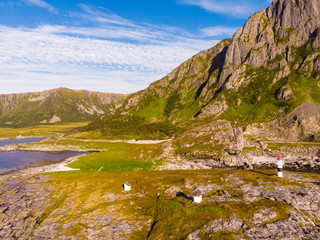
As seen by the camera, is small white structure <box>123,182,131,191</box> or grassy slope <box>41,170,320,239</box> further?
small white structure <box>123,182,131,191</box>

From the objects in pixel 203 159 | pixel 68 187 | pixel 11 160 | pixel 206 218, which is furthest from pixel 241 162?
pixel 11 160

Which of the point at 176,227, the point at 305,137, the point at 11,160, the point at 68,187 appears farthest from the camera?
the point at 305,137

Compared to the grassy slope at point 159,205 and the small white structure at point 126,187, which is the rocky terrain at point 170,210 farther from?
the small white structure at point 126,187

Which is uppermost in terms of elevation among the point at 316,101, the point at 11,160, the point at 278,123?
the point at 316,101

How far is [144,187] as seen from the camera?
4919 cm

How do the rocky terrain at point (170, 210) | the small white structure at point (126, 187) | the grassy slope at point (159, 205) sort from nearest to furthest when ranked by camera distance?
the rocky terrain at point (170, 210) → the grassy slope at point (159, 205) → the small white structure at point (126, 187)

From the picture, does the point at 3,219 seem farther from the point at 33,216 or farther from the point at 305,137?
the point at 305,137

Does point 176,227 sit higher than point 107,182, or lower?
higher

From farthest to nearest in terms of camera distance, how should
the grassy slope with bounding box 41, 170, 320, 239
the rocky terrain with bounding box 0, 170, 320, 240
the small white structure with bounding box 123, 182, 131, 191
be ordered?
the small white structure with bounding box 123, 182, 131, 191 < the grassy slope with bounding box 41, 170, 320, 239 < the rocky terrain with bounding box 0, 170, 320, 240

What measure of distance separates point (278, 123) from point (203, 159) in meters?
101

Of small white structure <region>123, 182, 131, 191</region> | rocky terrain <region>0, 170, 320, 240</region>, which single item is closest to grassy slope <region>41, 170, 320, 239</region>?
rocky terrain <region>0, 170, 320, 240</region>

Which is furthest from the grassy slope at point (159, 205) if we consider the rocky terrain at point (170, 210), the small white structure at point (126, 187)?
the small white structure at point (126, 187)

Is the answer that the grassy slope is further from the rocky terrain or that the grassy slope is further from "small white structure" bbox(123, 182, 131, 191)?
"small white structure" bbox(123, 182, 131, 191)

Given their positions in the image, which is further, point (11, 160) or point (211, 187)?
point (11, 160)
